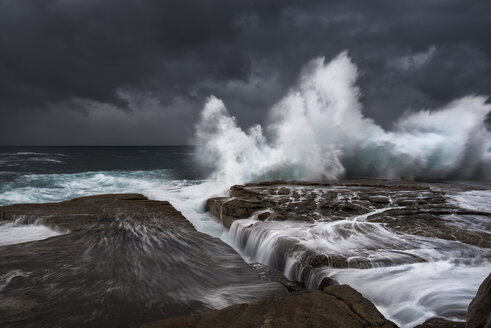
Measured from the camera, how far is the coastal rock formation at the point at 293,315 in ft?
6.81

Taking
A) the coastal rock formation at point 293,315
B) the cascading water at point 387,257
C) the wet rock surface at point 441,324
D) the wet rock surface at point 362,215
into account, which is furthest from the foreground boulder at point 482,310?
the wet rock surface at point 362,215

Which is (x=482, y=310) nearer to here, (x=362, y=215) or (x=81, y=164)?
(x=362, y=215)

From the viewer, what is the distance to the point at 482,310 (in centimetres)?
161

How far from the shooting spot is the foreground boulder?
5.12ft

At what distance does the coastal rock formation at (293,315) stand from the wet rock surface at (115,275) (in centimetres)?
53

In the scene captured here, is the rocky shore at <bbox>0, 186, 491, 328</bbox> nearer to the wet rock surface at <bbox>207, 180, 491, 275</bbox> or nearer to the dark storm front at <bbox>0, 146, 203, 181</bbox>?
the wet rock surface at <bbox>207, 180, 491, 275</bbox>

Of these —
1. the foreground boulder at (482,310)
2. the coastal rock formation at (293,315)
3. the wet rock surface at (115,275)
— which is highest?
the foreground boulder at (482,310)

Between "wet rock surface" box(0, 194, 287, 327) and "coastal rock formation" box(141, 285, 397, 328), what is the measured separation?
1.74 ft

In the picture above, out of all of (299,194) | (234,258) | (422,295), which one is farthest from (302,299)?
(299,194)

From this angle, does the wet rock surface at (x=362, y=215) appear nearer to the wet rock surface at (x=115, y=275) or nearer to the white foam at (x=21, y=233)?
the wet rock surface at (x=115, y=275)

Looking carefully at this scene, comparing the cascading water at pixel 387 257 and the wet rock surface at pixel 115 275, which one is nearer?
the wet rock surface at pixel 115 275

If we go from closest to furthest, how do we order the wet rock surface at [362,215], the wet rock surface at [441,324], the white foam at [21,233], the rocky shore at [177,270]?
the rocky shore at [177,270]
the wet rock surface at [441,324]
the wet rock surface at [362,215]
the white foam at [21,233]

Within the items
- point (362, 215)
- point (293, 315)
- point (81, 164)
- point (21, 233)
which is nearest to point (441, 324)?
point (293, 315)

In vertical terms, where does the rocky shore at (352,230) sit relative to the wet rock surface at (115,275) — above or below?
above
